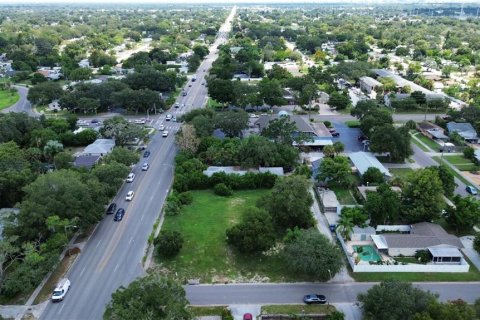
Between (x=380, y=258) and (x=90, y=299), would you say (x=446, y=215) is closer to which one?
(x=380, y=258)

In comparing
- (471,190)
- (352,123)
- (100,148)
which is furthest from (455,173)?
(100,148)

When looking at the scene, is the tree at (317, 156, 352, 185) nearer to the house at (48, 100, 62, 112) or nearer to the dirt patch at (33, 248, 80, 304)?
the dirt patch at (33, 248, 80, 304)

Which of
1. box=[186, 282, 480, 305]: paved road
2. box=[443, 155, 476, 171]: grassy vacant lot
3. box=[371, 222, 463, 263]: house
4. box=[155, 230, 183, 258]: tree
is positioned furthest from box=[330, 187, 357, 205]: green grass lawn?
box=[155, 230, 183, 258]: tree

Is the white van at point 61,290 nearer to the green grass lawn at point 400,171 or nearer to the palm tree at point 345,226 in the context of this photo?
the palm tree at point 345,226

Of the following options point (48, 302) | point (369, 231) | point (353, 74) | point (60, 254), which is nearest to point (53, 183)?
point (60, 254)

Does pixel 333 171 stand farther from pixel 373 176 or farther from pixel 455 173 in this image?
pixel 455 173
